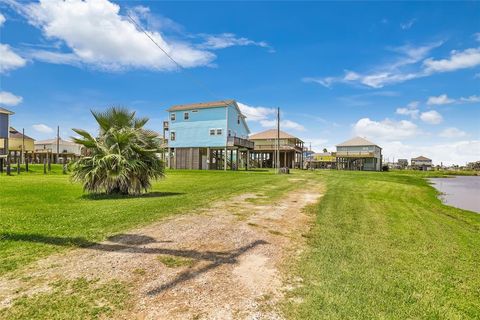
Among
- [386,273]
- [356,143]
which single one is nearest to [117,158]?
[386,273]

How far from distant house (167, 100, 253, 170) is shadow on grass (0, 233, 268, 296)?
30105 millimetres

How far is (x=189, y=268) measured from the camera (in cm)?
392

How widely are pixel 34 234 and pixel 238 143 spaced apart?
30.7 meters

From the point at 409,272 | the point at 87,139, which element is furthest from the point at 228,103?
the point at 409,272

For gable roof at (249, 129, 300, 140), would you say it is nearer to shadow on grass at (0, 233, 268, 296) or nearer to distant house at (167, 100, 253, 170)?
distant house at (167, 100, 253, 170)

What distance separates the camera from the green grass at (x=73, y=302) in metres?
2.76

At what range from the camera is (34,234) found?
5.30m

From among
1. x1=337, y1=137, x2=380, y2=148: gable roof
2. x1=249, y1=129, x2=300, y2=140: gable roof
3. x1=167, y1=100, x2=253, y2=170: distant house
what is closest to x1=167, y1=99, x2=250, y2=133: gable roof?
x1=167, y1=100, x2=253, y2=170: distant house

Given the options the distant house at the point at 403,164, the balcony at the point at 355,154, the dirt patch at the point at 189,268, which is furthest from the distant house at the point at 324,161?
the dirt patch at the point at 189,268

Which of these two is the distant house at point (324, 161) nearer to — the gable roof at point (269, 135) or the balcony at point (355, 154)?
the balcony at point (355, 154)

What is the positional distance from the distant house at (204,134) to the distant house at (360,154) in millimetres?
29151

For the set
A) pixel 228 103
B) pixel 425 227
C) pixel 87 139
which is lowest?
pixel 425 227

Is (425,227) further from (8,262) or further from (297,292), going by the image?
(8,262)

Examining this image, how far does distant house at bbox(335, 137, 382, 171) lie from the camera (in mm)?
58688
